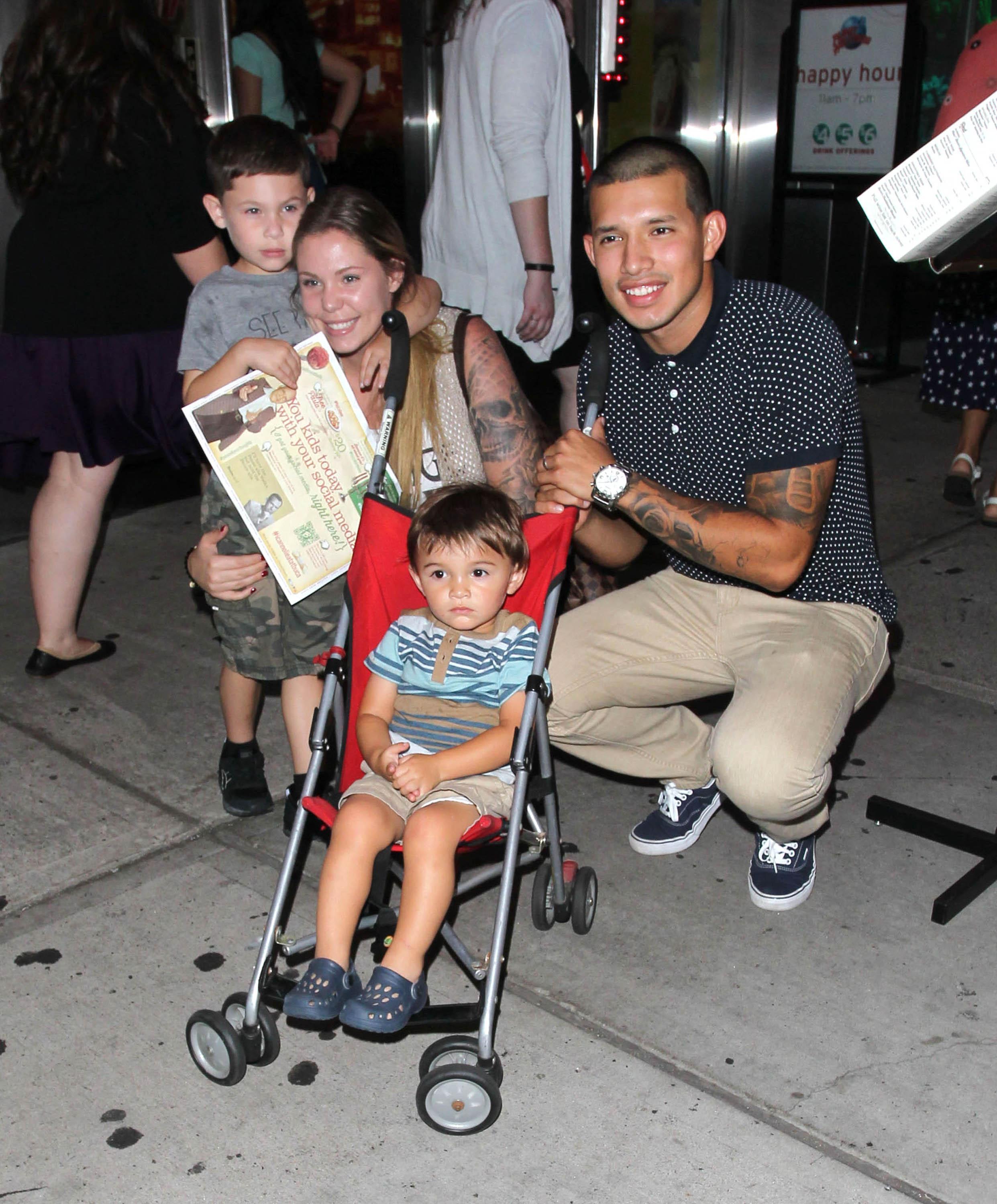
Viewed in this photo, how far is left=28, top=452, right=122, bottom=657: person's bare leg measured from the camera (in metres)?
4.19

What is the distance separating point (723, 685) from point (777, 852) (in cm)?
41

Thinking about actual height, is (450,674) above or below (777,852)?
above

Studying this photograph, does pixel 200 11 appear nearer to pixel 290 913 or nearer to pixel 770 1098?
pixel 290 913

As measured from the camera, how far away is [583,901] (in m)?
2.97

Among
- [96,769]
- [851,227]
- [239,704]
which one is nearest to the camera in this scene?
[239,704]

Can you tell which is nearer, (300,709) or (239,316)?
(239,316)

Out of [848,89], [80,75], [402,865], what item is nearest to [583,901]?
[402,865]

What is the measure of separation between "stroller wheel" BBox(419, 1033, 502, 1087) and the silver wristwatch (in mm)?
1126

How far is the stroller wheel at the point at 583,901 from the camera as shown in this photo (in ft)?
9.73

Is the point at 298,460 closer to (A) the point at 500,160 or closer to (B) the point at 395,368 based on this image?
(B) the point at 395,368

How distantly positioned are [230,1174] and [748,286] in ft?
6.94

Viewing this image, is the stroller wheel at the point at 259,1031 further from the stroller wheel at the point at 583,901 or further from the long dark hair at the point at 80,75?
the long dark hair at the point at 80,75

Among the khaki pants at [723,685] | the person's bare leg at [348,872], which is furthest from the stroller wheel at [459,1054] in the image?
the khaki pants at [723,685]

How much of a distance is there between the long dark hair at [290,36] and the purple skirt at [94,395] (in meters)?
2.29
